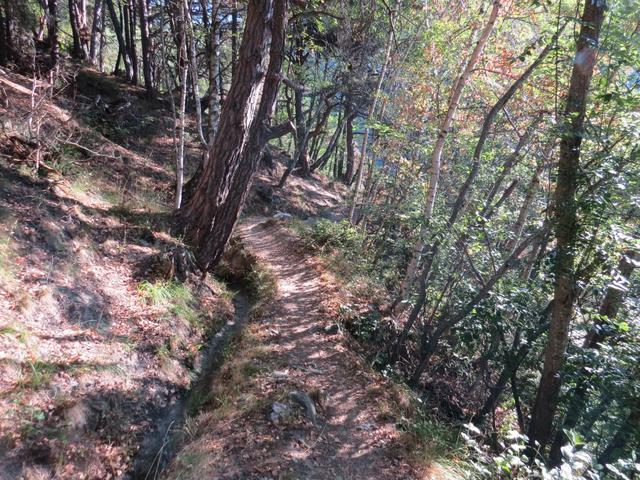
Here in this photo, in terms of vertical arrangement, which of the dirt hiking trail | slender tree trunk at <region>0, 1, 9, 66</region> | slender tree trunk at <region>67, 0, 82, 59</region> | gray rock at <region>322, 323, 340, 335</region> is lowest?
the dirt hiking trail

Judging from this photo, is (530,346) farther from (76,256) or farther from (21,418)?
(76,256)

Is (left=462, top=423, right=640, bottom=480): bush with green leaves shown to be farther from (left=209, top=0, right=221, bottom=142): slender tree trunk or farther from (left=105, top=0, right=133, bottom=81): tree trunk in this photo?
(left=105, top=0, right=133, bottom=81): tree trunk

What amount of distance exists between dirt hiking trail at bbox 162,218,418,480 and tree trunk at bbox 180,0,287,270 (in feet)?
6.09

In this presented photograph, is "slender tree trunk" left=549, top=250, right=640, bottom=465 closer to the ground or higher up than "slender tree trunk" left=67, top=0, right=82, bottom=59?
closer to the ground

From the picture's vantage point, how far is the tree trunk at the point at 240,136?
233 inches

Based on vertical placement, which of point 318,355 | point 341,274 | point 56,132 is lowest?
point 318,355

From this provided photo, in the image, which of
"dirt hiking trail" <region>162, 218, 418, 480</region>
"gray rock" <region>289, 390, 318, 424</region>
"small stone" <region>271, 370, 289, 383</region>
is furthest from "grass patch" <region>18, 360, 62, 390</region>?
"gray rock" <region>289, 390, 318, 424</region>

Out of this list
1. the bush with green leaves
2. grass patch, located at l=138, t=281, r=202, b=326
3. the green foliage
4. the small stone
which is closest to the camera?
the bush with green leaves

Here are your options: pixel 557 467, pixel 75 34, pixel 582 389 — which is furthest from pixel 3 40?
pixel 582 389

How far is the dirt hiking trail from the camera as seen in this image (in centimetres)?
357

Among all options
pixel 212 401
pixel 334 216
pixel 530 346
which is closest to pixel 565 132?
pixel 530 346

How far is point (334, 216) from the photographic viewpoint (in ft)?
52.2

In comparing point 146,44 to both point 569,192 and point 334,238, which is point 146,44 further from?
point 569,192

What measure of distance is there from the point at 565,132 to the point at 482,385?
17.2ft
